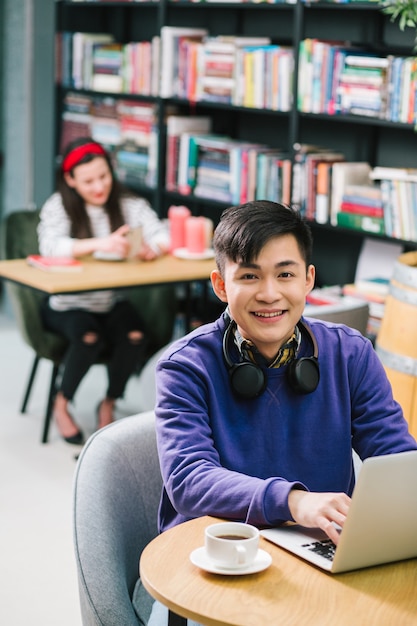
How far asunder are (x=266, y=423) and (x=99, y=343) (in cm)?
228

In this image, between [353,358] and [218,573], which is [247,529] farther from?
[353,358]

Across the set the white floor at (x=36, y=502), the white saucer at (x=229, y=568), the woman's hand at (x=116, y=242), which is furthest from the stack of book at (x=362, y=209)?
the white saucer at (x=229, y=568)

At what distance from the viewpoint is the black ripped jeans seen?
150 inches

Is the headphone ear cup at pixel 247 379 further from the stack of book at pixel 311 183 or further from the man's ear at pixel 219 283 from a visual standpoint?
the stack of book at pixel 311 183

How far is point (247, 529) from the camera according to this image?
1.34m

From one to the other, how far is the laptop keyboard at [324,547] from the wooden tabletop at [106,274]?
221 cm

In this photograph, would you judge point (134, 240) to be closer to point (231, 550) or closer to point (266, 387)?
point (266, 387)

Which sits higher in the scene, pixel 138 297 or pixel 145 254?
pixel 145 254

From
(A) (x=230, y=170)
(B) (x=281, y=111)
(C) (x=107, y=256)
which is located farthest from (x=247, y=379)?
(A) (x=230, y=170)

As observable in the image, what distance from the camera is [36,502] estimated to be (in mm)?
3389

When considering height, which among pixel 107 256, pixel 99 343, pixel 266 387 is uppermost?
pixel 266 387

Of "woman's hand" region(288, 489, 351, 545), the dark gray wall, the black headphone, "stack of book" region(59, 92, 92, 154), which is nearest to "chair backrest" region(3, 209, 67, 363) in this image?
"stack of book" region(59, 92, 92, 154)

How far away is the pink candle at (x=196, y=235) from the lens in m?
4.05

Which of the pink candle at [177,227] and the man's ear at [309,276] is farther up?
the man's ear at [309,276]
